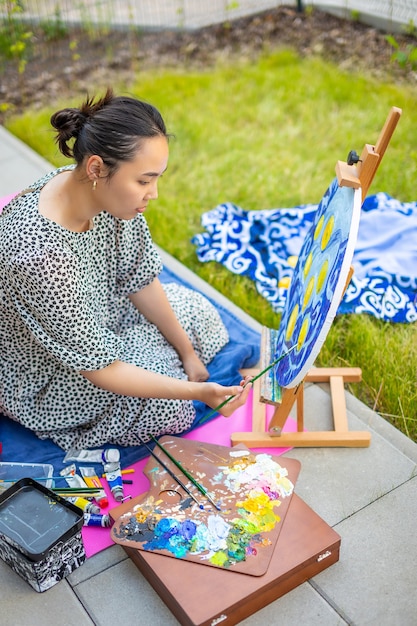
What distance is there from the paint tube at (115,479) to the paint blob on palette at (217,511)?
0.37 ft

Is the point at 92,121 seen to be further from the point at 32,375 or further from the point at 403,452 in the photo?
the point at 403,452

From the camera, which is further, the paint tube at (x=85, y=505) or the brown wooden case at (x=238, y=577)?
the paint tube at (x=85, y=505)

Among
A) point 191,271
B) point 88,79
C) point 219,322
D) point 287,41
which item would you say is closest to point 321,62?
point 287,41

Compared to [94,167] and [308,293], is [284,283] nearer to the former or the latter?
[308,293]

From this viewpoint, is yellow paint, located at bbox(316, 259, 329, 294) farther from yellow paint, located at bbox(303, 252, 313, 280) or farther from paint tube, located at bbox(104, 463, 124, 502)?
paint tube, located at bbox(104, 463, 124, 502)

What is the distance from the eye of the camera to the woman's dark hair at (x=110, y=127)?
202 cm

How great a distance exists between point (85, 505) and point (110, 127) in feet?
3.64

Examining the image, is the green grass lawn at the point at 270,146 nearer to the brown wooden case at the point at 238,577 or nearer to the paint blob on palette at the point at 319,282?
the paint blob on palette at the point at 319,282

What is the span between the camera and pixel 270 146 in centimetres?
437

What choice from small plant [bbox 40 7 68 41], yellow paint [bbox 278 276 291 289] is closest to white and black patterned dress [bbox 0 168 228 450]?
yellow paint [bbox 278 276 291 289]

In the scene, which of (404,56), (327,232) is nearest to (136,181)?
(327,232)

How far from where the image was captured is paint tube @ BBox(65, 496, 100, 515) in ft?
7.41

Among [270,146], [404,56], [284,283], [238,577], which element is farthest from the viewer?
[404,56]

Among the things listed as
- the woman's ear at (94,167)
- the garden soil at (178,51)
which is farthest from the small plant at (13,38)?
the woman's ear at (94,167)
